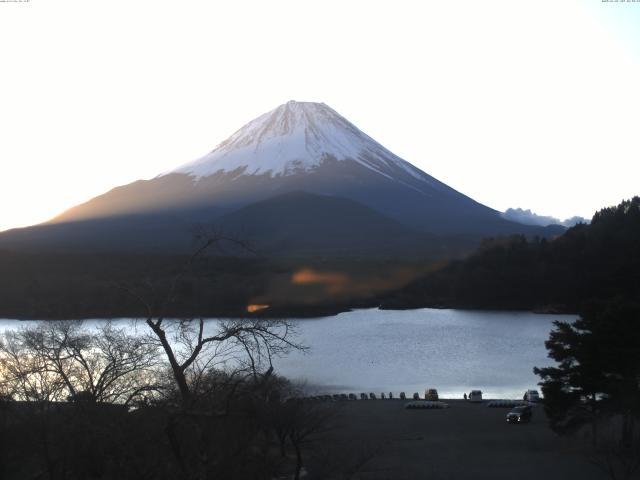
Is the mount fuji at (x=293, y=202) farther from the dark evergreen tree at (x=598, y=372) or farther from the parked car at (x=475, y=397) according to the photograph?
the dark evergreen tree at (x=598, y=372)

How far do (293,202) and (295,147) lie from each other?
48.9 ft

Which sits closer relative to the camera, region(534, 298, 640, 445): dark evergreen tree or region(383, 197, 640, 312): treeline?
region(534, 298, 640, 445): dark evergreen tree

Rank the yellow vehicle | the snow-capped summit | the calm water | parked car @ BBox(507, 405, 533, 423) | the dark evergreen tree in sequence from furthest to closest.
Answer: the snow-capped summit
the calm water
the yellow vehicle
parked car @ BBox(507, 405, 533, 423)
the dark evergreen tree

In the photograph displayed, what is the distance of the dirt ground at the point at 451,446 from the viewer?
25.7 ft

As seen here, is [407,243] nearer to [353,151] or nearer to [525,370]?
[353,151]

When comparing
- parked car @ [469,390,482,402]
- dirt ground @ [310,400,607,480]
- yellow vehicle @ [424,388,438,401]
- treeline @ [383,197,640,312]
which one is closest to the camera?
dirt ground @ [310,400,607,480]

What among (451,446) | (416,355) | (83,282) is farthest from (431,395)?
(83,282)

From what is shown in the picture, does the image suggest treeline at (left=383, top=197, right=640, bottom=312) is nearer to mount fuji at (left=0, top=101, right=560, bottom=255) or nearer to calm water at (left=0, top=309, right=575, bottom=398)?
calm water at (left=0, top=309, right=575, bottom=398)

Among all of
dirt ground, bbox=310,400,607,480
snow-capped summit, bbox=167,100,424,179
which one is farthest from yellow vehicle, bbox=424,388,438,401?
snow-capped summit, bbox=167,100,424,179

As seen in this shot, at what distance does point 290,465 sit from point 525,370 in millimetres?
10406

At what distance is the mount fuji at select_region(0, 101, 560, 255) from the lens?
43156mm

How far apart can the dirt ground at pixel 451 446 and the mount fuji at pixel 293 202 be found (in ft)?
85.4

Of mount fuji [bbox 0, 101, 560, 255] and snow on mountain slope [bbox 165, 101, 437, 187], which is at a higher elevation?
snow on mountain slope [bbox 165, 101, 437, 187]

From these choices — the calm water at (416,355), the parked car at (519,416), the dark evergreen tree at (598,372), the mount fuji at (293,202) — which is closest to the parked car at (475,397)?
the calm water at (416,355)
